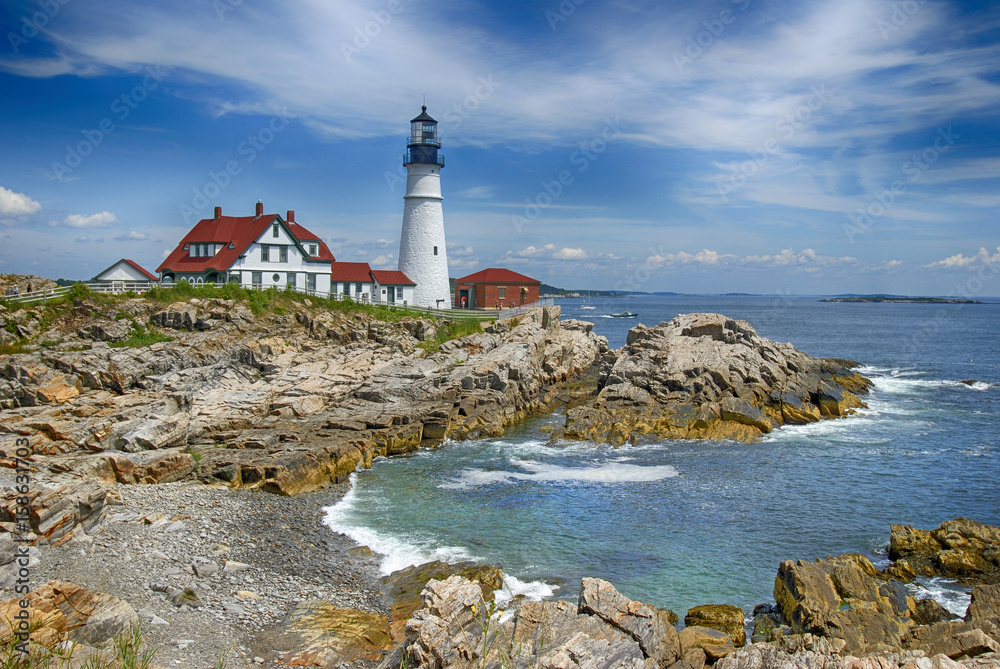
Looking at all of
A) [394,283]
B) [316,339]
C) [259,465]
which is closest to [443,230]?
[394,283]

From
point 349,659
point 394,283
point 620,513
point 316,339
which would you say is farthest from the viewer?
point 394,283

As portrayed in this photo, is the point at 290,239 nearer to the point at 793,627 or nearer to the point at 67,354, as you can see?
the point at 67,354

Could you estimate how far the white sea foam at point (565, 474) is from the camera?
2023 cm

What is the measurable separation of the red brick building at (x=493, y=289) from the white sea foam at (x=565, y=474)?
104ft

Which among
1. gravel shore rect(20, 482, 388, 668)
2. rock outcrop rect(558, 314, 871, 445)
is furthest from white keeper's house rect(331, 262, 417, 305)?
gravel shore rect(20, 482, 388, 668)

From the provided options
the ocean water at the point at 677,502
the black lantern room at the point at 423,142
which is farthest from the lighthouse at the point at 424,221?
the ocean water at the point at 677,502

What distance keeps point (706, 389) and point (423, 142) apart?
27.6m

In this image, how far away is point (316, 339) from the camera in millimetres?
35875

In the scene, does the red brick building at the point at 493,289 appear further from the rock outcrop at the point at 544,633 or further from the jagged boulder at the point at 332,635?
the rock outcrop at the point at 544,633

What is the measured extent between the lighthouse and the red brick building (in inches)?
220

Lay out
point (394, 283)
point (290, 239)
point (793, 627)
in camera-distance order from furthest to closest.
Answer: point (394, 283), point (290, 239), point (793, 627)

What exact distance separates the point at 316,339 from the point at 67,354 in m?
12.1

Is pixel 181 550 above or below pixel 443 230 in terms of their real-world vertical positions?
below

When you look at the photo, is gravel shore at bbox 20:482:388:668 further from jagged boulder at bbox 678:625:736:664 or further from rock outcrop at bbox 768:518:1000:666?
rock outcrop at bbox 768:518:1000:666
